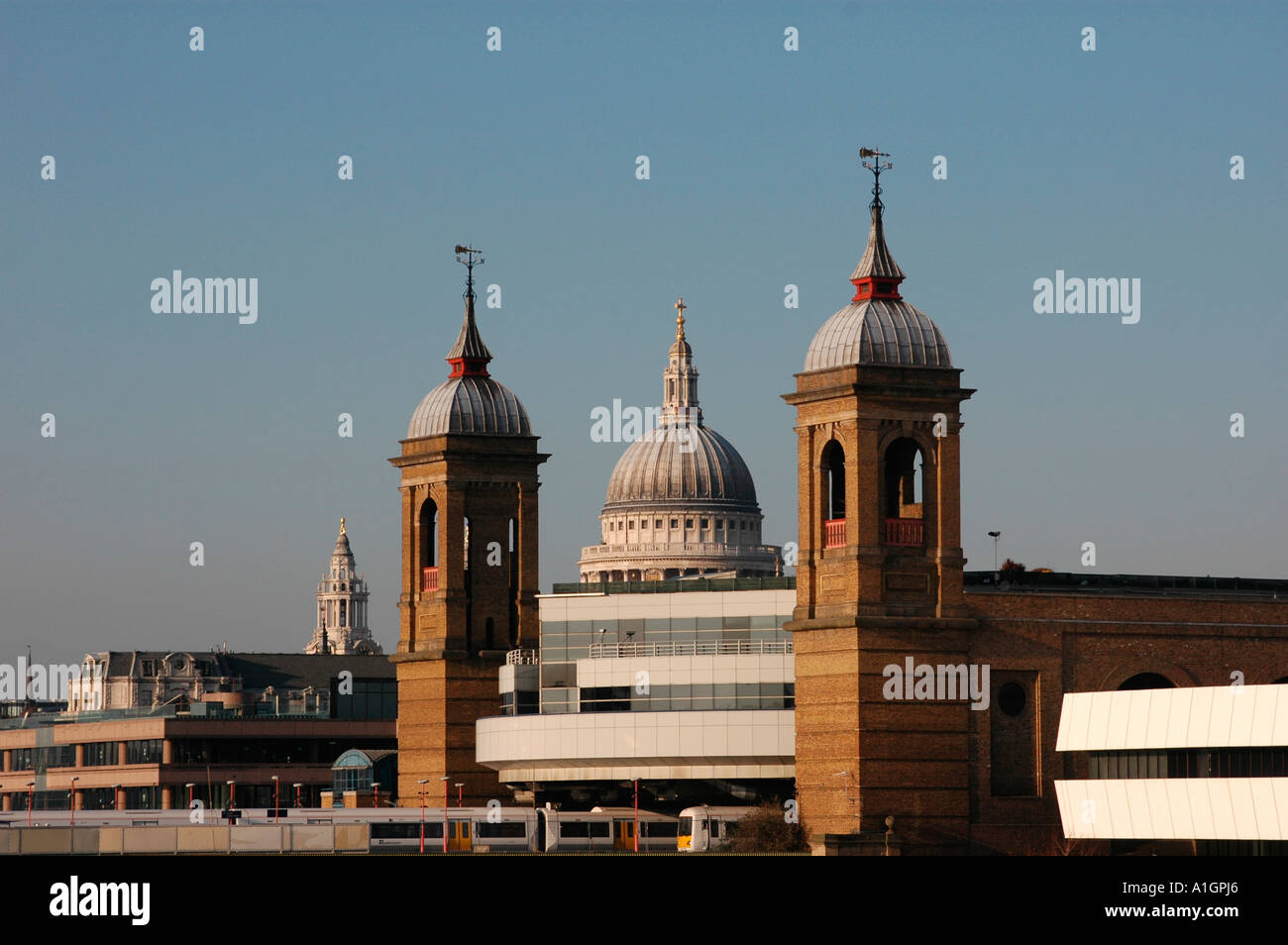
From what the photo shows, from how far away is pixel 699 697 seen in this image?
12056 cm

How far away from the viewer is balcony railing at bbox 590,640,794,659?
120562 millimetres

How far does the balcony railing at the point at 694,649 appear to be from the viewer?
121m

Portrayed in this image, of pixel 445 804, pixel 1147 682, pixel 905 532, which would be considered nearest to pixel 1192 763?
pixel 1147 682

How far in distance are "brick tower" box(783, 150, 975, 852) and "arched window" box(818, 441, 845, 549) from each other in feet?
0.25

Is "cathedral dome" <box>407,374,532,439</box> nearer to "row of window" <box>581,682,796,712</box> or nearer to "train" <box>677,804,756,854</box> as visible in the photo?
"row of window" <box>581,682,796,712</box>

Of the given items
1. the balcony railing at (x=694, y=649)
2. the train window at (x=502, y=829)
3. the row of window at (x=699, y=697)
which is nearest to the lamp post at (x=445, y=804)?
→ the train window at (x=502, y=829)

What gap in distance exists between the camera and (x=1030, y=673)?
11175cm

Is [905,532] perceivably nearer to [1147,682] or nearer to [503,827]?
[1147,682]

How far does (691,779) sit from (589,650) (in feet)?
30.3

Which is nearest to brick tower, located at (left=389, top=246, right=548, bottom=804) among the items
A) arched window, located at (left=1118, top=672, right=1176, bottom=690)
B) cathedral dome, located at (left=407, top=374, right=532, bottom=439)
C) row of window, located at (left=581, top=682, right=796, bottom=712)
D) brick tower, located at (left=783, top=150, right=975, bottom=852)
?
cathedral dome, located at (left=407, top=374, right=532, bottom=439)

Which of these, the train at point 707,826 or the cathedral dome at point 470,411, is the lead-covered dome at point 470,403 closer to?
the cathedral dome at point 470,411
